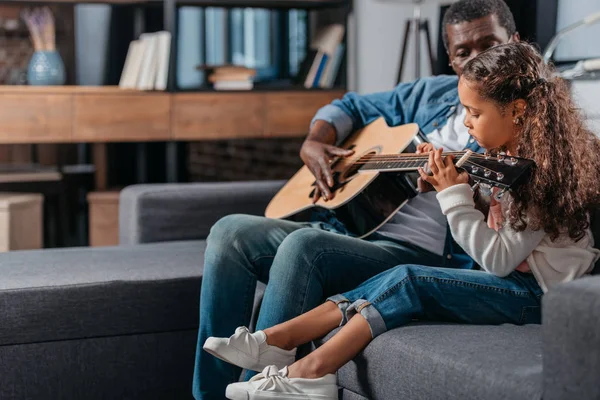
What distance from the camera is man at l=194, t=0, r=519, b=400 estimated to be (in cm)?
191

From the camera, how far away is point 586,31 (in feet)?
10.6

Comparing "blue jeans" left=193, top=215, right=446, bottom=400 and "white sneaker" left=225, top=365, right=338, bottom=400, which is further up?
"blue jeans" left=193, top=215, right=446, bottom=400

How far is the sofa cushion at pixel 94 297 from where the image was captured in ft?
6.87

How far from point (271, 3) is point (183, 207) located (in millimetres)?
1712

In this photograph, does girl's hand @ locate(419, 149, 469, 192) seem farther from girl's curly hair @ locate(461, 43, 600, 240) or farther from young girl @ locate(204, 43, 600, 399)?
girl's curly hair @ locate(461, 43, 600, 240)

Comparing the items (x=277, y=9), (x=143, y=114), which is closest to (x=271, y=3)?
(x=277, y=9)

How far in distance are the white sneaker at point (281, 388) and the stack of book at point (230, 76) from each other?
8.32 feet

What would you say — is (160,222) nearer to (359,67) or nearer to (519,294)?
(519,294)

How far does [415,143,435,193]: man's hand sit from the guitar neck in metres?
0.02

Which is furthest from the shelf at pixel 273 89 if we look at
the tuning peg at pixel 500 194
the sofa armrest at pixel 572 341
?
the sofa armrest at pixel 572 341

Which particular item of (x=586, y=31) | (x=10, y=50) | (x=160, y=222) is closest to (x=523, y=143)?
(x=160, y=222)

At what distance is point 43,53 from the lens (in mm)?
3953

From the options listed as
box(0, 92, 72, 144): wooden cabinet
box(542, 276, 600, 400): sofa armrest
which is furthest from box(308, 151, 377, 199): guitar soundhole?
box(0, 92, 72, 144): wooden cabinet

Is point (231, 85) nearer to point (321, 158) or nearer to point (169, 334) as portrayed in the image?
point (321, 158)
